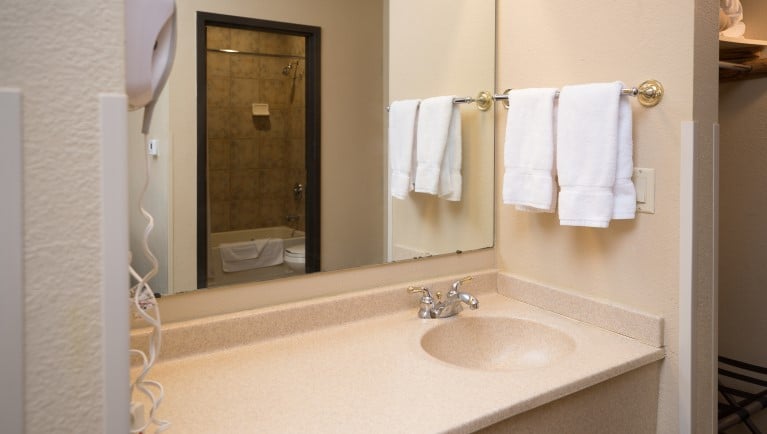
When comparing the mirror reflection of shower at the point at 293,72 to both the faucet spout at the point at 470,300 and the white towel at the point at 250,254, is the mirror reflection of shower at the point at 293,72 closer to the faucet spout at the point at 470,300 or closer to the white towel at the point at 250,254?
the white towel at the point at 250,254

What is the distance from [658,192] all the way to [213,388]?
1.12 meters

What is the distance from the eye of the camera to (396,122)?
1.60m

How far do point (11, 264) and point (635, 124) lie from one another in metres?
1.33

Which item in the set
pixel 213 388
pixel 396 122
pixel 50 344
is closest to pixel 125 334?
pixel 50 344

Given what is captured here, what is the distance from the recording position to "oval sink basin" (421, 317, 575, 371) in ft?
4.78

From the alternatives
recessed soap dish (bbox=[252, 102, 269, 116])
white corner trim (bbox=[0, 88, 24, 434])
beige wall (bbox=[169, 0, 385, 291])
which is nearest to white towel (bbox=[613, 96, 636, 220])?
beige wall (bbox=[169, 0, 385, 291])

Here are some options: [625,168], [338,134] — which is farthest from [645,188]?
[338,134]

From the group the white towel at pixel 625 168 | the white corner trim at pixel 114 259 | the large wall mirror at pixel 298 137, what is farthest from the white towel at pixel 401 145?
the white corner trim at pixel 114 259

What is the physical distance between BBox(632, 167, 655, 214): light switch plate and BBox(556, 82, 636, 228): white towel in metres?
0.04

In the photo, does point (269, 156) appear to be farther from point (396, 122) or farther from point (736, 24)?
point (736, 24)

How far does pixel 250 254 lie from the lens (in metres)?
1.33

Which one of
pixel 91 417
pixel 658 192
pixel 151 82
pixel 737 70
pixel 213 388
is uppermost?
pixel 737 70

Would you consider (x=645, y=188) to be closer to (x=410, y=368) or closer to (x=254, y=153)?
(x=410, y=368)

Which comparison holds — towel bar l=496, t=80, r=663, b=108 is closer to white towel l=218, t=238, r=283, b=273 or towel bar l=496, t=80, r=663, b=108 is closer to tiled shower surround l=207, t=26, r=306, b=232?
tiled shower surround l=207, t=26, r=306, b=232
